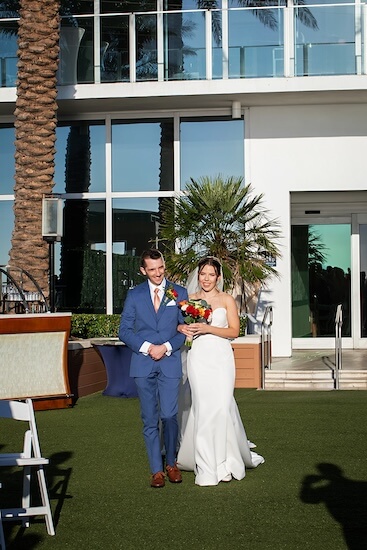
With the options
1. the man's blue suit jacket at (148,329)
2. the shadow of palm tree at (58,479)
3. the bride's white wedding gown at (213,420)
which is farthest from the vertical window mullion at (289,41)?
the man's blue suit jacket at (148,329)

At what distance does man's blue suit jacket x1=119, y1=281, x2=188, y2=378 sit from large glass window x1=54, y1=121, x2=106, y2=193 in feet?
40.3

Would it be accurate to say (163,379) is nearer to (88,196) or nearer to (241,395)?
(241,395)

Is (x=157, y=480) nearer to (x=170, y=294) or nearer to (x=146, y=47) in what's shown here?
(x=170, y=294)

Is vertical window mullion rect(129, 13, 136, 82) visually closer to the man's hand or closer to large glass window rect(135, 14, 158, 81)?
large glass window rect(135, 14, 158, 81)

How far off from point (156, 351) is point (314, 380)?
8.61m

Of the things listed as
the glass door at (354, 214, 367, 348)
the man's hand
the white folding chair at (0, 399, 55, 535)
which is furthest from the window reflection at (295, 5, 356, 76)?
the white folding chair at (0, 399, 55, 535)

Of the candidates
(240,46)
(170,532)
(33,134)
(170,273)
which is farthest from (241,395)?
(170,532)

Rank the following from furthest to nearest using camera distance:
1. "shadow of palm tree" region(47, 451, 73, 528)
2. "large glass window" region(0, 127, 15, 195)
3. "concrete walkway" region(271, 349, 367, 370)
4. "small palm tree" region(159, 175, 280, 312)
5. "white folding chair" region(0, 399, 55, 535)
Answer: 1. "large glass window" region(0, 127, 15, 195)
2. "small palm tree" region(159, 175, 280, 312)
3. "concrete walkway" region(271, 349, 367, 370)
4. "shadow of palm tree" region(47, 451, 73, 528)
5. "white folding chair" region(0, 399, 55, 535)

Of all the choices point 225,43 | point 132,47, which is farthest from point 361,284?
point 132,47

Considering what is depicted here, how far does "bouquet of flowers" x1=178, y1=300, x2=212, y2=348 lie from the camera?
871cm

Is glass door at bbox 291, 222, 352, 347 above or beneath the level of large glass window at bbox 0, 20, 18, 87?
beneath

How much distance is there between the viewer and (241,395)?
15656 millimetres

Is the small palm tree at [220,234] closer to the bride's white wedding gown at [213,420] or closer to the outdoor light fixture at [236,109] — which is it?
the outdoor light fixture at [236,109]

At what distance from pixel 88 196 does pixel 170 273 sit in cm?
345
